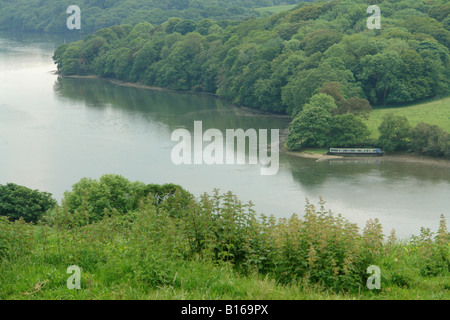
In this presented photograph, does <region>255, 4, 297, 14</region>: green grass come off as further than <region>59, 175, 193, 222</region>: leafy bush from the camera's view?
Yes

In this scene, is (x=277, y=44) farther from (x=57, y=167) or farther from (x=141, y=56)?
(x=57, y=167)

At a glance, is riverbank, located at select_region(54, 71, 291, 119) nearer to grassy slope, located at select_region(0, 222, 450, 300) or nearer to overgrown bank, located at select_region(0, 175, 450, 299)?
overgrown bank, located at select_region(0, 175, 450, 299)

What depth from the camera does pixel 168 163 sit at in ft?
141

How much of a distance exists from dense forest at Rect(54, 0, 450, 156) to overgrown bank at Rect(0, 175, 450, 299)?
36.5 m

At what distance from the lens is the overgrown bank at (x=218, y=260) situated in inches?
325

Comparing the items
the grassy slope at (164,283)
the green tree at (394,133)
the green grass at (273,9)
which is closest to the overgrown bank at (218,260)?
the grassy slope at (164,283)

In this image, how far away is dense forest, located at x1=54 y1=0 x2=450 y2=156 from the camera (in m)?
49.0

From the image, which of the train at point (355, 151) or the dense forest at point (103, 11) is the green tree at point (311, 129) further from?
the dense forest at point (103, 11)

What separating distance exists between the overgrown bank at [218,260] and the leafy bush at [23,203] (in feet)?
62.0

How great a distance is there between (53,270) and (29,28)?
431ft

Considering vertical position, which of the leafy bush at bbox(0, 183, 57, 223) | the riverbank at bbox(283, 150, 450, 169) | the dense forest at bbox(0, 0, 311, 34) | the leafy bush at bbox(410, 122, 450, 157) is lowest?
the leafy bush at bbox(0, 183, 57, 223)

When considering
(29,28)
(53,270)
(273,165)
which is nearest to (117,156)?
(273,165)

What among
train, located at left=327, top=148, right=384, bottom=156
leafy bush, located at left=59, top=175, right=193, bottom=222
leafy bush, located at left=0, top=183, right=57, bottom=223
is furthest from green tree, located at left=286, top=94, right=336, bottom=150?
leafy bush, located at left=0, top=183, right=57, bottom=223
